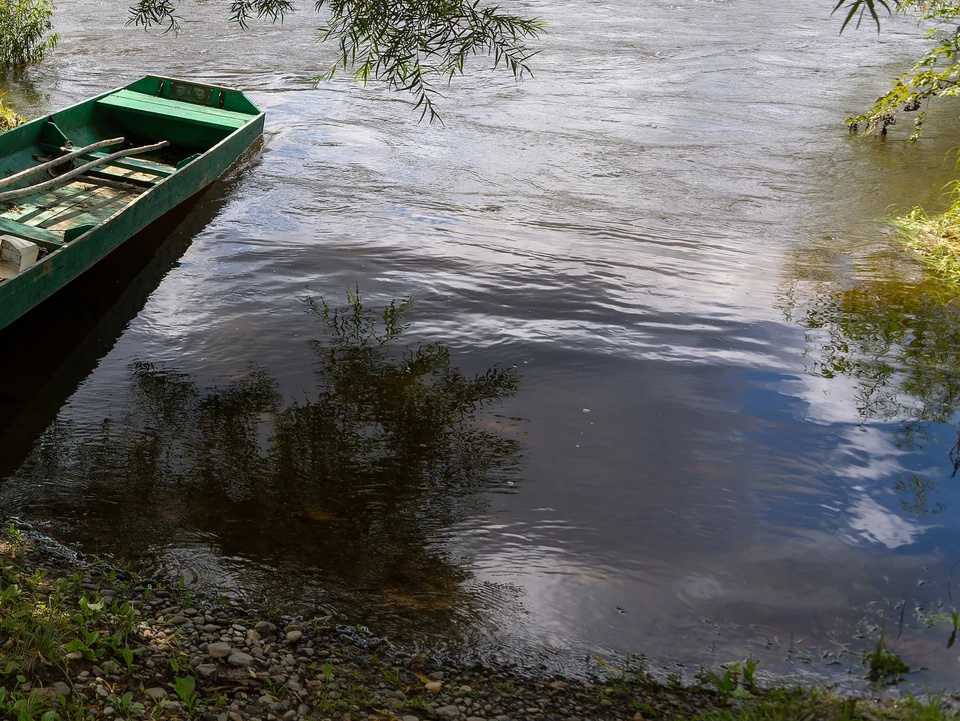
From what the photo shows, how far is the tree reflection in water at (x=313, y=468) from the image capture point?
4.86 m

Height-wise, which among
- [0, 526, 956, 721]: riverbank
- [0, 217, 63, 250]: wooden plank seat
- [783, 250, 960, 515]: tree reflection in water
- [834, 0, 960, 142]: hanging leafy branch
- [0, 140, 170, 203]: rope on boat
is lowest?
[0, 526, 956, 721]: riverbank

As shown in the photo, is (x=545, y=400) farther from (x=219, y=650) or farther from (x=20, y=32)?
(x=20, y=32)

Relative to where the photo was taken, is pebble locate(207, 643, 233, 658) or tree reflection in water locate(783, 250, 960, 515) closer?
pebble locate(207, 643, 233, 658)

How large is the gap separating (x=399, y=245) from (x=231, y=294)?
203 cm

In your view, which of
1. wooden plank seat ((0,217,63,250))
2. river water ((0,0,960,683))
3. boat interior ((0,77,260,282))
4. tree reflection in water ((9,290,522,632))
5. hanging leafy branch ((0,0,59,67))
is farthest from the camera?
hanging leafy branch ((0,0,59,67))

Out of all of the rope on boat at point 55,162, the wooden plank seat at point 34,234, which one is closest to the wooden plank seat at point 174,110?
the rope on boat at point 55,162

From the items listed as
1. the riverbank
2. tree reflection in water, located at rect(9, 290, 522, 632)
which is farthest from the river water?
the riverbank

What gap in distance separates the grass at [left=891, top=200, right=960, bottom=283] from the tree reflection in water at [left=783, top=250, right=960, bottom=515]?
0.96ft

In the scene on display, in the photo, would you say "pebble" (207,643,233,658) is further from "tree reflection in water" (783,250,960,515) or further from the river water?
"tree reflection in water" (783,250,960,515)

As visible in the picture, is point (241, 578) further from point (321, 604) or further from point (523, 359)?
point (523, 359)

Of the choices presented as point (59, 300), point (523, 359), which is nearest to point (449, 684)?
point (523, 359)

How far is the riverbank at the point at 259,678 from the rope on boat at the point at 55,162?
441cm

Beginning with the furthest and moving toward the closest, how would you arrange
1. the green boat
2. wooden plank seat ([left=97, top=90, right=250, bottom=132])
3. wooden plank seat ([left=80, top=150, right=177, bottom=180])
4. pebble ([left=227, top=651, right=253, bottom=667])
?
wooden plank seat ([left=97, top=90, right=250, bottom=132])
wooden plank seat ([left=80, top=150, right=177, bottom=180])
the green boat
pebble ([left=227, top=651, right=253, bottom=667])

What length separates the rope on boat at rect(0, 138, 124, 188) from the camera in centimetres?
739
